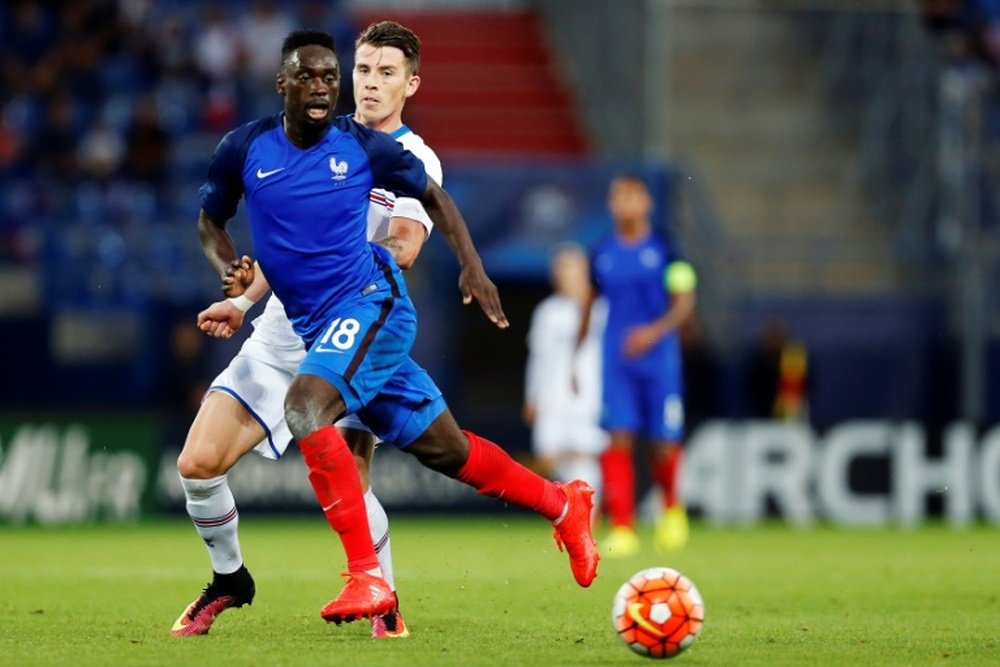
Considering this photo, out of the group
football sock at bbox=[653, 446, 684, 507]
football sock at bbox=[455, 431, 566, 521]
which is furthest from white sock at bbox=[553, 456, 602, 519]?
football sock at bbox=[455, 431, 566, 521]

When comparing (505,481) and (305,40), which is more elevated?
(305,40)

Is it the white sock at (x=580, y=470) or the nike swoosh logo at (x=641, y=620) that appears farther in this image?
the white sock at (x=580, y=470)

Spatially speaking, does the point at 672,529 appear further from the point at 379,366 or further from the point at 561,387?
the point at 379,366

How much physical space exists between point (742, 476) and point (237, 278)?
1095 cm

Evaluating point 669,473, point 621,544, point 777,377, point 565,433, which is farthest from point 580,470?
point 621,544

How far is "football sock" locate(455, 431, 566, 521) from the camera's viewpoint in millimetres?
7629

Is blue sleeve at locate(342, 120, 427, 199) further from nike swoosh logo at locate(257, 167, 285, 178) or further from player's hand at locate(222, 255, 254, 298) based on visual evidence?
player's hand at locate(222, 255, 254, 298)

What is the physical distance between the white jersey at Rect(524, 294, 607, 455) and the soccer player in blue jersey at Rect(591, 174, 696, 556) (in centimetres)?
215

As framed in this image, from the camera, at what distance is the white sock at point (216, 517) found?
7461 mm

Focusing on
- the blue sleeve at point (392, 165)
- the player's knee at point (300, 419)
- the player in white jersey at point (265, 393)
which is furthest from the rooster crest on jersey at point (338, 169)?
the player's knee at point (300, 419)

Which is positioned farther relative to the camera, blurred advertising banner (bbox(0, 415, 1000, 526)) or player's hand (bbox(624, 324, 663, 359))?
blurred advertising banner (bbox(0, 415, 1000, 526))

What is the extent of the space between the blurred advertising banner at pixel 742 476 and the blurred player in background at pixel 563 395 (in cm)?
95

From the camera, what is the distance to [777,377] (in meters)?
18.1

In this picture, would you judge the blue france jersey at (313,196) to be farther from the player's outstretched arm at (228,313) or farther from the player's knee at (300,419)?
the player's knee at (300,419)
